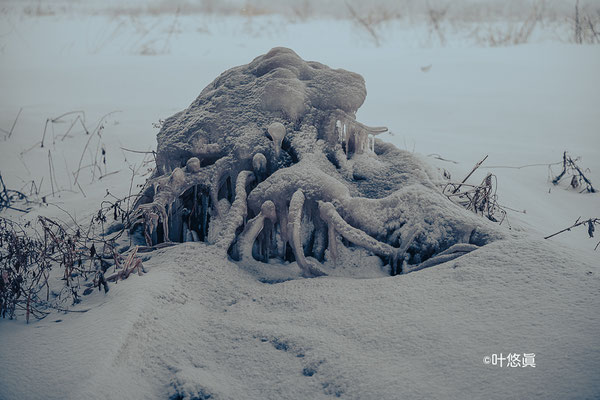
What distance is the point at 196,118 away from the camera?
3018mm

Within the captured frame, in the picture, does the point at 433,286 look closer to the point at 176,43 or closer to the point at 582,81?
the point at 582,81

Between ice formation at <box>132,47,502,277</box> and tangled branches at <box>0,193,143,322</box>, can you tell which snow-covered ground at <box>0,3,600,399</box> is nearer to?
tangled branches at <box>0,193,143,322</box>

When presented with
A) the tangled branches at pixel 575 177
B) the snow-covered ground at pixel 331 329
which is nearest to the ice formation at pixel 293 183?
the snow-covered ground at pixel 331 329

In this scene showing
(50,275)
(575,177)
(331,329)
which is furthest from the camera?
(575,177)

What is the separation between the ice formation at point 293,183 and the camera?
96.7 inches

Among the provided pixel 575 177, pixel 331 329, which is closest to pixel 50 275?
pixel 331 329

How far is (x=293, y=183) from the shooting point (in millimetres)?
2559

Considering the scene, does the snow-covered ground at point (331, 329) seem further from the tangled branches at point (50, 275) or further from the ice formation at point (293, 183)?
the ice formation at point (293, 183)

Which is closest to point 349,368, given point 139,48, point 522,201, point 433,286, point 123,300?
point 433,286

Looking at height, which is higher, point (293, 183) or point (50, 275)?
point (293, 183)

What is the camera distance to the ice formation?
2.46 metres

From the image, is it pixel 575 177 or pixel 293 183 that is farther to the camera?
pixel 575 177

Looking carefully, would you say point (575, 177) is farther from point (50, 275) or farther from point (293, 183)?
point (50, 275)

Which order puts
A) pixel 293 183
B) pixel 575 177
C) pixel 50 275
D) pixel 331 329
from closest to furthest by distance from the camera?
pixel 331 329 → pixel 50 275 → pixel 293 183 → pixel 575 177
